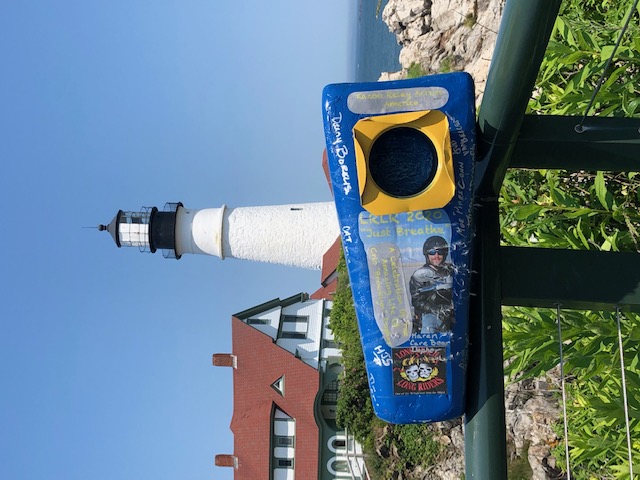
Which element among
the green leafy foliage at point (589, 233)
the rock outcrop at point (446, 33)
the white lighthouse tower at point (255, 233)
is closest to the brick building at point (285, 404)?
the white lighthouse tower at point (255, 233)

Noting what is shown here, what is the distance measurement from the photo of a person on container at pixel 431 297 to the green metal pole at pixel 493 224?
154mm

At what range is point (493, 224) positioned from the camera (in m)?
2.49

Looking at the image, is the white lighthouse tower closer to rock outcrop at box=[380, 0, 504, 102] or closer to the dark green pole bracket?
rock outcrop at box=[380, 0, 504, 102]

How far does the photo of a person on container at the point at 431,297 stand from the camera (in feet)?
7.72

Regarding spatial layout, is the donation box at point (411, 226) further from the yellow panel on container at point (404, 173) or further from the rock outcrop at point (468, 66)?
the rock outcrop at point (468, 66)

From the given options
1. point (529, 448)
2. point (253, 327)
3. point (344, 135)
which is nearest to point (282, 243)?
point (253, 327)

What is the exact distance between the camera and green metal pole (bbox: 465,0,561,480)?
2.03m

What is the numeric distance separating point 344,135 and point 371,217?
13.9 inches

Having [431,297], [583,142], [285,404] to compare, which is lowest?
[285,404]

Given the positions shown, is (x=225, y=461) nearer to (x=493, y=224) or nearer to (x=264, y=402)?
(x=264, y=402)

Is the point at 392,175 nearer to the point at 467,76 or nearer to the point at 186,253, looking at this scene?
the point at 467,76

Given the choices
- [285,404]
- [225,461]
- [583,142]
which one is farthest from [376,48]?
[583,142]

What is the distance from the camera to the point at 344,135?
2.42m

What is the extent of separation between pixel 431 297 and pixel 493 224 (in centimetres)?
43
